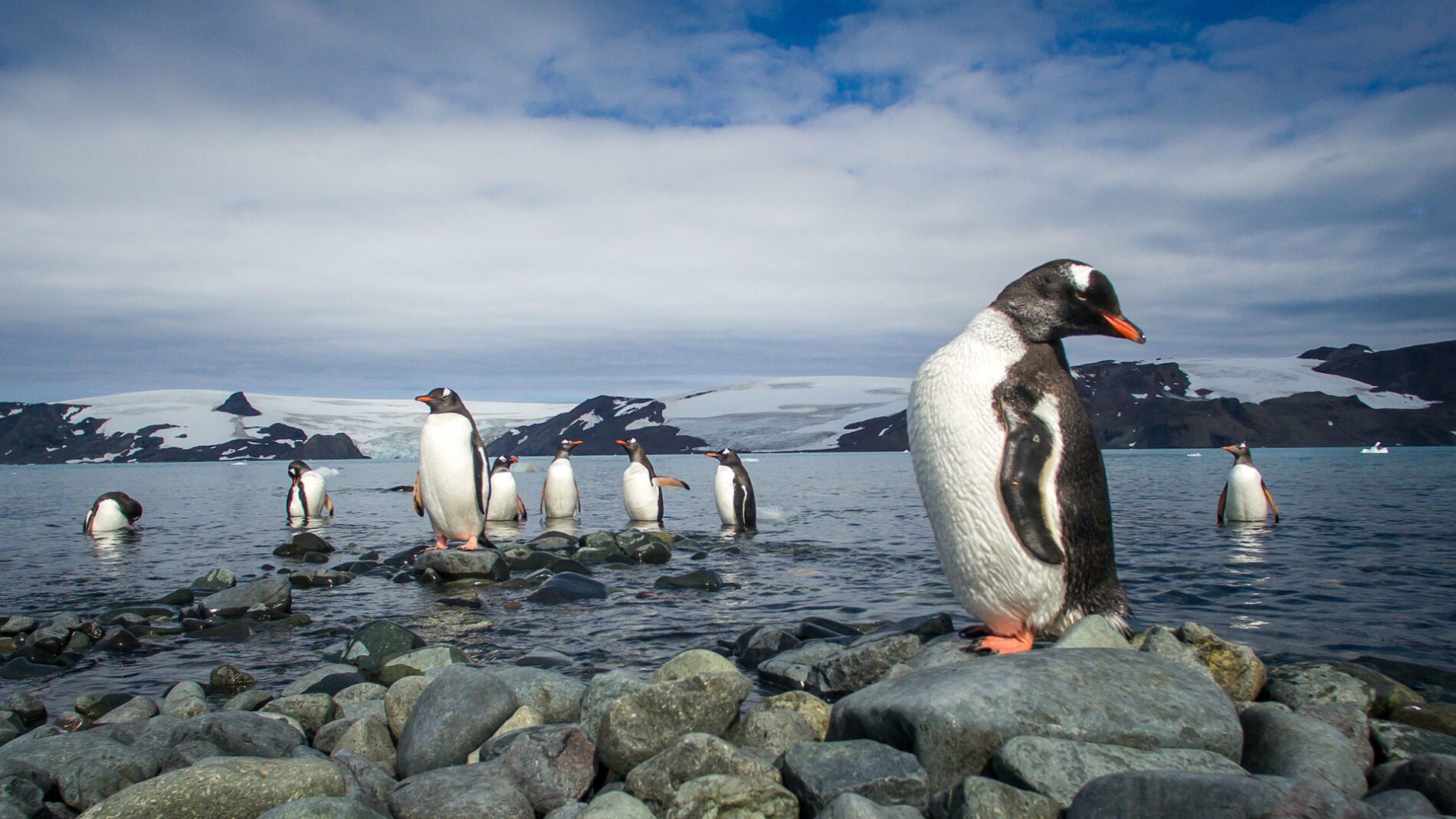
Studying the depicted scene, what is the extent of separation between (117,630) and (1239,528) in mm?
13809

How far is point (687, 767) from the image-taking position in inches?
116

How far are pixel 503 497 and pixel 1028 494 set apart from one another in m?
13.7

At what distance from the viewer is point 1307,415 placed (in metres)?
110

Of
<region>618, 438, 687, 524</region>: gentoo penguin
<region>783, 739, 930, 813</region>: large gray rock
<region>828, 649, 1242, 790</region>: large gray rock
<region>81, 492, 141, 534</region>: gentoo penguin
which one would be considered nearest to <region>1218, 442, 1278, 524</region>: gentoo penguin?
<region>618, 438, 687, 524</region>: gentoo penguin

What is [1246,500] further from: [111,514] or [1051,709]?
[111,514]

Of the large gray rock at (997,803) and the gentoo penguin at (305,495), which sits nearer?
the large gray rock at (997,803)

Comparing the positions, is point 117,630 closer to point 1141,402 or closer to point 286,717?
point 286,717

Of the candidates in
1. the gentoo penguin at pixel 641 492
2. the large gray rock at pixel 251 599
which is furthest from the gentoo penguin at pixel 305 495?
the large gray rock at pixel 251 599

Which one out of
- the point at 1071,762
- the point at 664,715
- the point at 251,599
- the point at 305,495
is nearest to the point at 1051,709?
the point at 1071,762

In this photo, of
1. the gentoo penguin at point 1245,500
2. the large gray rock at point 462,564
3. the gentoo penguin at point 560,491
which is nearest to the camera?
the large gray rock at point 462,564

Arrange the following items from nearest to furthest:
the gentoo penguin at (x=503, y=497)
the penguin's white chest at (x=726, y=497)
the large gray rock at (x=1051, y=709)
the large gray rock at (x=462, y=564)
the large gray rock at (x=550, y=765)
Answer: the large gray rock at (x=1051, y=709)
the large gray rock at (x=550, y=765)
the large gray rock at (x=462, y=564)
the penguin's white chest at (x=726, y=497)
the gentoo penguin at (x=503, y=497)

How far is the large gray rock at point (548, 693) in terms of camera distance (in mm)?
4145

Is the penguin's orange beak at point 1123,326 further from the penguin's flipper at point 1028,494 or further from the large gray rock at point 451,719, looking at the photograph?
the large gray rock at point 451,719

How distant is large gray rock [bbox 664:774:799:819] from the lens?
2.71 meters
